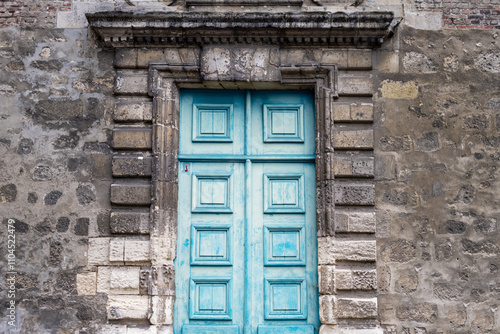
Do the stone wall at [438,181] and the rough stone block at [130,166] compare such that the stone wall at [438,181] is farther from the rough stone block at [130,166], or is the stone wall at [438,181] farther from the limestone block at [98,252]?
the limestone block at [98,252]

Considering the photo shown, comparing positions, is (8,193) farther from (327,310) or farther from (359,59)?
(359,59)

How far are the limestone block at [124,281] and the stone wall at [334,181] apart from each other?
0.04ft

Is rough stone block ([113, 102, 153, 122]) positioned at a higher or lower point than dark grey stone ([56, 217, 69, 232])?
higher

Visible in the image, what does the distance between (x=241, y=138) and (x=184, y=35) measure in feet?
3.59

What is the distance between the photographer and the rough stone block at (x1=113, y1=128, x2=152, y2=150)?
15.0 feet

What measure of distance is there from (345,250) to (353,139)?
1008 mm

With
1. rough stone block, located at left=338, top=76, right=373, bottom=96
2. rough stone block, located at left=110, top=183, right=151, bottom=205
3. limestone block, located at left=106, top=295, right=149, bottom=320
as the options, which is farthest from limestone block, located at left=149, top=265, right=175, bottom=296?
rough stone block, located at left=338, top=76, right=373, bottom=96

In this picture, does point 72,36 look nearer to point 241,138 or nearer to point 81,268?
point 241,138

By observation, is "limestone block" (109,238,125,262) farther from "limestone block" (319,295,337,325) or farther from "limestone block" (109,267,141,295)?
"limestone block" (319,295,337,325)

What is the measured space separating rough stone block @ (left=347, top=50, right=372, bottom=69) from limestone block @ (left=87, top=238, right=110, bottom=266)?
2.77 metres

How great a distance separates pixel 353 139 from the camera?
456 centimetres

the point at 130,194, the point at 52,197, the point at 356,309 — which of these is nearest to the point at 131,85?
Answer: the point at 130,194

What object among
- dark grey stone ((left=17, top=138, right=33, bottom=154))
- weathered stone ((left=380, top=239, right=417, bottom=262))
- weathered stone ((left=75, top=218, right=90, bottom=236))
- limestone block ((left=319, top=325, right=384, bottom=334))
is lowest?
limestone block ((left=319, top=325, right=384, bottom=334))

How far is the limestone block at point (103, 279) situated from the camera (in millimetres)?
4414
